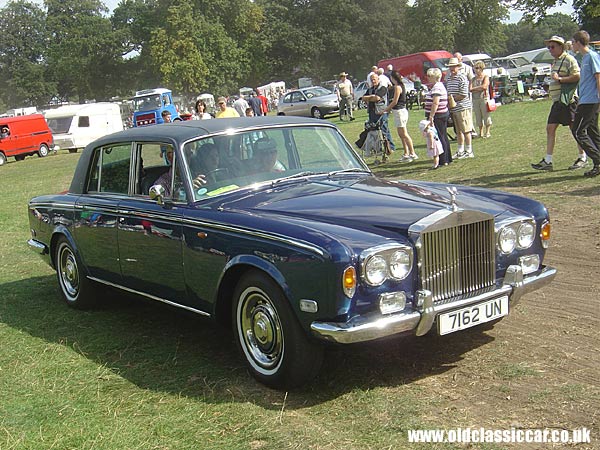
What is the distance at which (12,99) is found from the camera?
319ft

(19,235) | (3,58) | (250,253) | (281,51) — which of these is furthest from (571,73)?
(3,58)

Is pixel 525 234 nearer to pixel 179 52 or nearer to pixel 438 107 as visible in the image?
pixel 438 107

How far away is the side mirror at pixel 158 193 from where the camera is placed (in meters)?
5.33

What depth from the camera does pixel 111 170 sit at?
20.9ft

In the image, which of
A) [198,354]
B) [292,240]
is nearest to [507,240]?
[292,240]

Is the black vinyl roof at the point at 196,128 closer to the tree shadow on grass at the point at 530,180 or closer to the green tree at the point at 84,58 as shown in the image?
the tree shadow on grass at the point at 530,180

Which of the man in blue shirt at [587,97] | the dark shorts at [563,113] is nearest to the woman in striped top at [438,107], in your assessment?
the dark shorts at [563,113]

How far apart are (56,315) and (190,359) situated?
6.95ft

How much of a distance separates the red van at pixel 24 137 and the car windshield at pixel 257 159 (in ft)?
103

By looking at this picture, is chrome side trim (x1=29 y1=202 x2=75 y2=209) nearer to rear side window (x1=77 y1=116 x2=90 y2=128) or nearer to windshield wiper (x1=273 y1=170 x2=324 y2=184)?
windshield wiper (x1=273 y1=170 x2=324 y2=184)

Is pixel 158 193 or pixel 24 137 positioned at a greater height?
pixel 24 137

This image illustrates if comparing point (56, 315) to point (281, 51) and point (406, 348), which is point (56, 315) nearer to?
point (406, 348)

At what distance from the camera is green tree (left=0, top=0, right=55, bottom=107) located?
314ft

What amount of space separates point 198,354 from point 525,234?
2.54 metres
